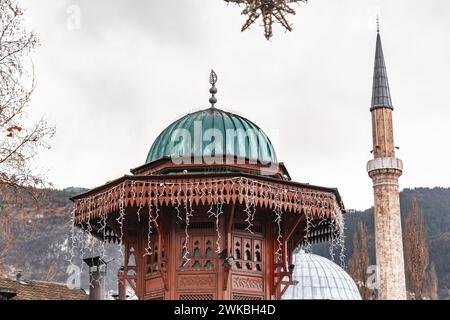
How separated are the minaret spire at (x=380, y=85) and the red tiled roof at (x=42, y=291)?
31038 mm

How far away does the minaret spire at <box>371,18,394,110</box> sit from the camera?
57.5 m

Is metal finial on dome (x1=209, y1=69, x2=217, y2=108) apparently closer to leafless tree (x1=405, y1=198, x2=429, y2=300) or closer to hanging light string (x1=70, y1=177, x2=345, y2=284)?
hanging light string (x1=70, y1=177, x2=345, y2=284)

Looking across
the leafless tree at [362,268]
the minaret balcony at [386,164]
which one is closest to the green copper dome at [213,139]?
the minaret balcony at [386,164]

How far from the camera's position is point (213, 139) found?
17.8m

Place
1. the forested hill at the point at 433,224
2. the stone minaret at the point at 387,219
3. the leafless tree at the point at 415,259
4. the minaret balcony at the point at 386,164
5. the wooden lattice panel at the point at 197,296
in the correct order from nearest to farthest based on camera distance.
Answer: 1. the wooden lattice panel at the point at 197,296
2. the stone minaret at the point at 387,219
3. the minaret balcony at the point at 386,164
4. the leafless tree at the point at 415,259
5. the forested hill at the point at 433,224

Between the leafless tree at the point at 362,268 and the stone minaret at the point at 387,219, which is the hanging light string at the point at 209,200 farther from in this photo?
A: the leafless tree at the point at 362,268

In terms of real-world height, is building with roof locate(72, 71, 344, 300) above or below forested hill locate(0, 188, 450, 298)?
below

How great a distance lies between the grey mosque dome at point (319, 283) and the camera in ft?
171

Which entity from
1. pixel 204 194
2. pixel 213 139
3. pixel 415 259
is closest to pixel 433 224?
pixel 415 259

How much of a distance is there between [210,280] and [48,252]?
81333mm

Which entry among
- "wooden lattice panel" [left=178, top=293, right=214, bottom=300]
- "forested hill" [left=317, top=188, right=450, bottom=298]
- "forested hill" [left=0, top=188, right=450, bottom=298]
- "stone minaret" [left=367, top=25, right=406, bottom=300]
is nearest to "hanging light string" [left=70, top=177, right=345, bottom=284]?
"wooden lattice panel" [left=178, top=293, right=214, bottom=300]

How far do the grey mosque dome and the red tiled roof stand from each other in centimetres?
2088

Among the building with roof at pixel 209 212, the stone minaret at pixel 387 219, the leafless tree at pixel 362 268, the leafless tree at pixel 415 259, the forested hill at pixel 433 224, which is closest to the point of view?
the building with roof at pixel 209 212

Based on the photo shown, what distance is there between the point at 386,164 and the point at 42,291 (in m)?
30.2
